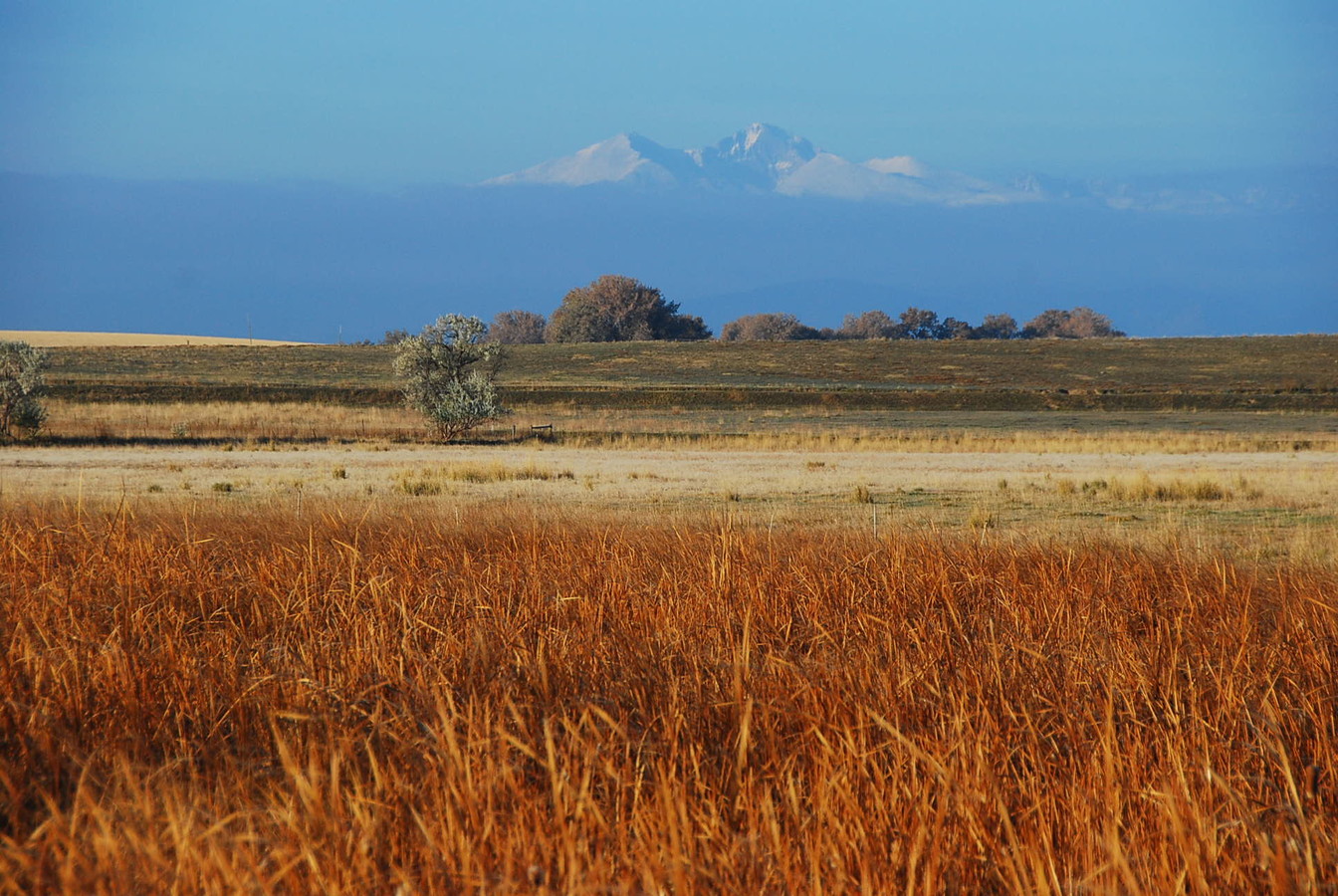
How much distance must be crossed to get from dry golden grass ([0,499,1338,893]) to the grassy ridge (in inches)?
2503

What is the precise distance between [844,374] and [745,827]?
291ft

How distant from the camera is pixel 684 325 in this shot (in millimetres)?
140500

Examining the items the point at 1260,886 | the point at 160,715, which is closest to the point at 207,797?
the point at 160,715

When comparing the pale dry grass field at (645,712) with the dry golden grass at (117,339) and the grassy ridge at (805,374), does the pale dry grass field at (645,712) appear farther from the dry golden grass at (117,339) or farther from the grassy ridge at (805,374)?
the dry golden grass at (117,339)

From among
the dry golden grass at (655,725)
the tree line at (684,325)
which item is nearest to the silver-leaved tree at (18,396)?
the dry golden grass at (655,725)

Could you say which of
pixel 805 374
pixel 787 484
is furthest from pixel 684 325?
pixel 787 484

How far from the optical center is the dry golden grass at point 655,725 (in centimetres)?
299

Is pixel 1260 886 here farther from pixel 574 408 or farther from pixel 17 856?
pixel 574 408

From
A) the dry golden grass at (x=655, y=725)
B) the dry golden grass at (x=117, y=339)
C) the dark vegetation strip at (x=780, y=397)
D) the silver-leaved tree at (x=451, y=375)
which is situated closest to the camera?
the dry golden grass at (x=655, y=725)

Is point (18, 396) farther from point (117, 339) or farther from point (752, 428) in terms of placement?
point (117, 339)

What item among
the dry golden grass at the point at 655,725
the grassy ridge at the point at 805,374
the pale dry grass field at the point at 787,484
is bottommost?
the pale dry grass field at the point at 787,484

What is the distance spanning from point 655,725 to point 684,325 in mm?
137107

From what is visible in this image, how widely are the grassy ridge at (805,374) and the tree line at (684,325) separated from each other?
23411 mm

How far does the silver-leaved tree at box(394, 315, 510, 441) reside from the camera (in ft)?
160
